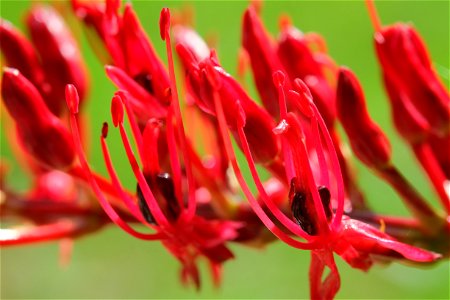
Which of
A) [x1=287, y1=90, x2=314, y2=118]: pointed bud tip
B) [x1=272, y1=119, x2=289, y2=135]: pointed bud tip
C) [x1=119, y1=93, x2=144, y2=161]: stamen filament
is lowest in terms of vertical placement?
[x1=272, y1=119, x2=289, y2=135]: pointed bud tip

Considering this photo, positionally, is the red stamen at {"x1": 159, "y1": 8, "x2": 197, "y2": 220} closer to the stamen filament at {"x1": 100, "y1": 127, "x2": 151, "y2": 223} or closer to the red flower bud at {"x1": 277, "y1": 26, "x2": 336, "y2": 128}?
the stamen filament at {"x1": 100, "y1": 127, "x2": 151, "y2": 223}

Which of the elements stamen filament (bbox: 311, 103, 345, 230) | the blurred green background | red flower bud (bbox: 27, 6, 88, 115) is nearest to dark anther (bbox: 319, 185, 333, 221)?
stamen filament (bbox: 311, 103, 345, 230)

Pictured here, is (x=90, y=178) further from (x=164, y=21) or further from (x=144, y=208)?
(x=164, y=21)

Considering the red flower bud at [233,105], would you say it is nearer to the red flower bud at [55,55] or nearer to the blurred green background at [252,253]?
the red flower bud at [55,55]

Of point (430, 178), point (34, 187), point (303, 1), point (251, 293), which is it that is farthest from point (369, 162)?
point (303, 1)

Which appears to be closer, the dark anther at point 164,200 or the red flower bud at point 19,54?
the dark anther at point 164,200

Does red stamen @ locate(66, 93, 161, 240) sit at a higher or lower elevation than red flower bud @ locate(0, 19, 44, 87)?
lower

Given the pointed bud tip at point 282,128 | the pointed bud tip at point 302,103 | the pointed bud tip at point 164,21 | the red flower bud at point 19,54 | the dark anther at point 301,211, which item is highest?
the red flower bud at point 19,54

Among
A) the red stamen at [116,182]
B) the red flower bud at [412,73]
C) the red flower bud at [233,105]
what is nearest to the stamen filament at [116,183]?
the red stamen at [116,182]
